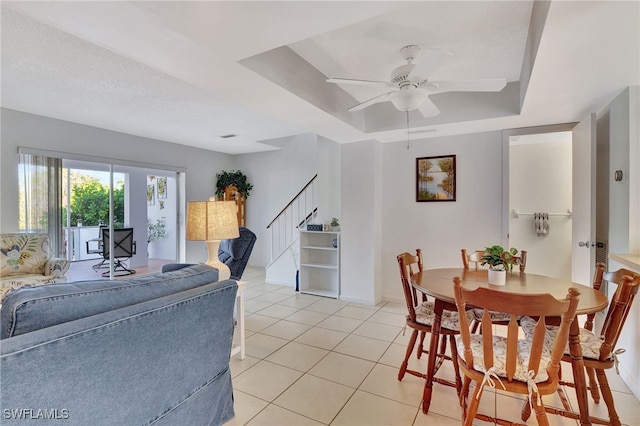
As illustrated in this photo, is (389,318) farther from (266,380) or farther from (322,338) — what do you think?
(266,380)

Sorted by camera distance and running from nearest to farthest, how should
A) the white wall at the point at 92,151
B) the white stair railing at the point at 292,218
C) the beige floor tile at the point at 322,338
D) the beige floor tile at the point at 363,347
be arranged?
1. the beige floor tile at the point at 363,347
2. the beige floor tile at the point at 322,338
3. the white wall at the point at 92,151
4. the white stair railing at the point at 292,218

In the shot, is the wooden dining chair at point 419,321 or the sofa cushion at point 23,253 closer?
the wooden dining chair at point 419,321

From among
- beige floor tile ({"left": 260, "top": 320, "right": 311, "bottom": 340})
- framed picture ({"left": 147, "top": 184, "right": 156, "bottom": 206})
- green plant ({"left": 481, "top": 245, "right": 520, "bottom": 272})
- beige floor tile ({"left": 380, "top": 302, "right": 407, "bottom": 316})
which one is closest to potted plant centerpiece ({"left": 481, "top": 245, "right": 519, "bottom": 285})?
green plant ({"left": 481, "top": 245, "right": 520, "bottom": 272})

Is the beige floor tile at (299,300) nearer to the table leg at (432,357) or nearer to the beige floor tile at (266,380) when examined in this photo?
the beige floor tile at (266,380)

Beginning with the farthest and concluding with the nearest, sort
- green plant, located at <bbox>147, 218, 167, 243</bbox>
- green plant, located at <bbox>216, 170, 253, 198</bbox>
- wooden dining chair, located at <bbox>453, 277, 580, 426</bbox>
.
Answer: green plant, located at <bbox>216, 170, 253, 198</bbox> → green plant, located at <bbox>147, 218, 167, 243</bbox> → wooden dining chair, located at <bbox>453, 277, 580, 426</bbox>

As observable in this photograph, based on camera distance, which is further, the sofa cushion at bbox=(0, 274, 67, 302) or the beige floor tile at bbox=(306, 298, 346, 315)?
the beige floor tile at bbox=(306, 298, 346, 315)

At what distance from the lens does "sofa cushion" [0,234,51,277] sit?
3537 mm

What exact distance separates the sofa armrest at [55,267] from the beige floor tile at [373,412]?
3925 mm

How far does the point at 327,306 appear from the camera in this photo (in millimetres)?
4059

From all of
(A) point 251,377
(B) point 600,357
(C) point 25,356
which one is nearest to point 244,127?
(A) point 251,377

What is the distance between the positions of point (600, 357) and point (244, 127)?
460 cm

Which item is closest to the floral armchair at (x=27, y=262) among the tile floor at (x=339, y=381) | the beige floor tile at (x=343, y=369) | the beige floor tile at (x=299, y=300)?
the tile floor at (x=339, y=381)

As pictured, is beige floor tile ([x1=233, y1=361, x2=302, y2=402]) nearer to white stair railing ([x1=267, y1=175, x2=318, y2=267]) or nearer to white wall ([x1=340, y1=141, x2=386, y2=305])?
white wall ([x1=340, y1=141, x2=386, y2=305])

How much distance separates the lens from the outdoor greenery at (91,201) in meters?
4.48
